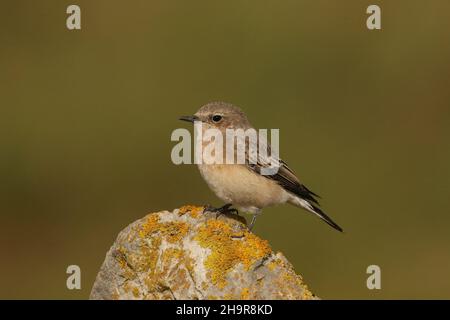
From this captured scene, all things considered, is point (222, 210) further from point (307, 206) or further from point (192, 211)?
point (307, 206)

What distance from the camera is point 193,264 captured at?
823cm

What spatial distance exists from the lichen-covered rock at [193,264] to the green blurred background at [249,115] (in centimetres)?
897

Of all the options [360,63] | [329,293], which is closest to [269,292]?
[329,293]

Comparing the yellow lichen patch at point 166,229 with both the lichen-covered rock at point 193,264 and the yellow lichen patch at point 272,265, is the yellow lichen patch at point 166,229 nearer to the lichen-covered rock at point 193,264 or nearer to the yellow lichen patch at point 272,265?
the lichen-covered rock at point 193,264

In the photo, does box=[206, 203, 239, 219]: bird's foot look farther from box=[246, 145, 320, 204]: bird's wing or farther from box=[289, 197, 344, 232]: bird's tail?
box=[289, 197, 344, 232]: bird's tail

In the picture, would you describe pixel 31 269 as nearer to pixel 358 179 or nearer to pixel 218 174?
pixel 358 179

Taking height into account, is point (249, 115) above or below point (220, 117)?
below

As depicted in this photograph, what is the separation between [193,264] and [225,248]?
34 centimetres

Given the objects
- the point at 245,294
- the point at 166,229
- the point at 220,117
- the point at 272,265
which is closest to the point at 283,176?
the point at 220,117

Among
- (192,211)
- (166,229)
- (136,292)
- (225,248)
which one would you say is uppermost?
(192,211)

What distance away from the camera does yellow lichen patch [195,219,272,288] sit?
810 centimetres

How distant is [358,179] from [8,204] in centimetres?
904

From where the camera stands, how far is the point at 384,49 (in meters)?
27.3

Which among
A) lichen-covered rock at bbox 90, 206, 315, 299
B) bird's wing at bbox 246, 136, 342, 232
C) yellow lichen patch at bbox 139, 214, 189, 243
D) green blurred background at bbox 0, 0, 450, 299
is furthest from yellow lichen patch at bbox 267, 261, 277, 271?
green blurred background at bbox 0, 0, 450, 299
